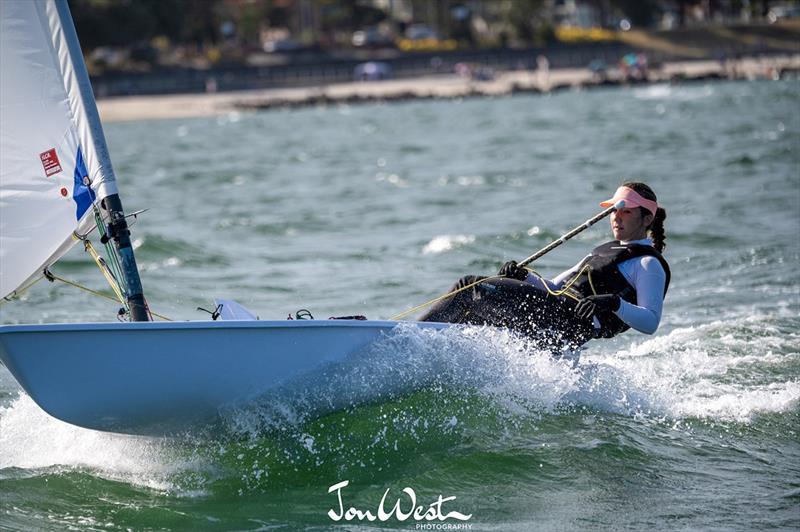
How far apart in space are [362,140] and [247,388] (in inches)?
1299

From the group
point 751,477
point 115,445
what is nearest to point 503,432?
point 751,477

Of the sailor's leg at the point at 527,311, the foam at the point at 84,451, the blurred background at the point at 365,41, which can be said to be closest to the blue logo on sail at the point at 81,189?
the foam at the point at 84,451

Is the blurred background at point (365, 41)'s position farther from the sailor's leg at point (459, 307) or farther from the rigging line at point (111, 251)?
the rigging line at point (111, 251)

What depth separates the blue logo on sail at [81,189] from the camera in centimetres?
592

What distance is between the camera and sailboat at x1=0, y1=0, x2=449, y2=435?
536 cm

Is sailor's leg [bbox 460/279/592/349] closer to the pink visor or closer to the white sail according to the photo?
the pink visor

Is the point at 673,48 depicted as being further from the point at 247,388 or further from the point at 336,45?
the point at 247,388

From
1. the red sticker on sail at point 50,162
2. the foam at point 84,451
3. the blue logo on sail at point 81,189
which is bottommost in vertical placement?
the foam at point 84,451

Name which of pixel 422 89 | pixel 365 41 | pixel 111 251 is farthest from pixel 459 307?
pixel 365 41

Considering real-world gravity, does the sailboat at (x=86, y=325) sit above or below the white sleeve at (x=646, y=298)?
above

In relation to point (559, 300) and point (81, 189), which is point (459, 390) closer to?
point (559, 300)

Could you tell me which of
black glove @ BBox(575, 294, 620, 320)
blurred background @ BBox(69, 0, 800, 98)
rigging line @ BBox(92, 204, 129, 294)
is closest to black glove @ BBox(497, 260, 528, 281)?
black glove @ BBox(575, 294, 620, 320)

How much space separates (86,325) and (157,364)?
1.25 ft

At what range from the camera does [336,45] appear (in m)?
78.2
